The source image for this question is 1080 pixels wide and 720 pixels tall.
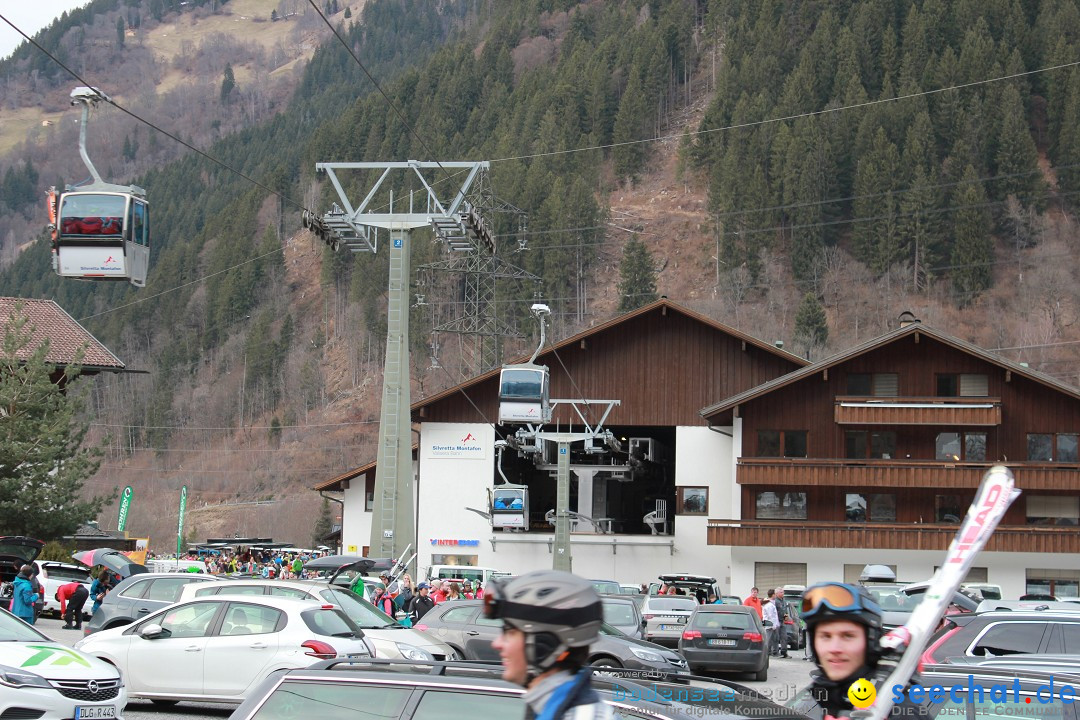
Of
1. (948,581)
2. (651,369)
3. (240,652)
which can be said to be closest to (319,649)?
(240,652)

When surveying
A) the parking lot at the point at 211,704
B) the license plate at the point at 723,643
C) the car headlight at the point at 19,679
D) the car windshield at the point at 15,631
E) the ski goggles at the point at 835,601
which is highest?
the ski goggles at the point at 835,601

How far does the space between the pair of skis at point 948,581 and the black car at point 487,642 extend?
46.7ft

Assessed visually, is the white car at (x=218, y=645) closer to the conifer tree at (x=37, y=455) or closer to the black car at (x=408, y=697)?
the black car at (x=408, y=697)

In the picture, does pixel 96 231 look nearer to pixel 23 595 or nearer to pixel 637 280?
pixel 23 595

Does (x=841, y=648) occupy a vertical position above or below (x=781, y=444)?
below

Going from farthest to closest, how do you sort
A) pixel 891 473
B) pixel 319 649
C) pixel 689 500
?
→ pixel 689 500, pixel 891 473, pixel 319 649

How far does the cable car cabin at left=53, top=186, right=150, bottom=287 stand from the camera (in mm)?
23359

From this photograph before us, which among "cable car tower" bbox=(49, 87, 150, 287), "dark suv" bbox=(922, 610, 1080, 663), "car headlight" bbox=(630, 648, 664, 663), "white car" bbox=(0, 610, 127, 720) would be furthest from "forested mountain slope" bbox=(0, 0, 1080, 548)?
"dark suv" bbox=(922, 610, 1080, 663)

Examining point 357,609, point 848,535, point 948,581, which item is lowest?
point 357,609

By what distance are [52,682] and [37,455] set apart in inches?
1381

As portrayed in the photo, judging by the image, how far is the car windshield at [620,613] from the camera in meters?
23.8

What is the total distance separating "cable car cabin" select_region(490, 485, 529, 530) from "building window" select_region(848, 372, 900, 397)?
13953 mm

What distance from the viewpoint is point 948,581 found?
4344mm

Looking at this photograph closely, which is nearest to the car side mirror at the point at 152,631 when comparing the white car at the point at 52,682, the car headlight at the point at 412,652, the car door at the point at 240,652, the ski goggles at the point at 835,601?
the car door at the point at 240,652
